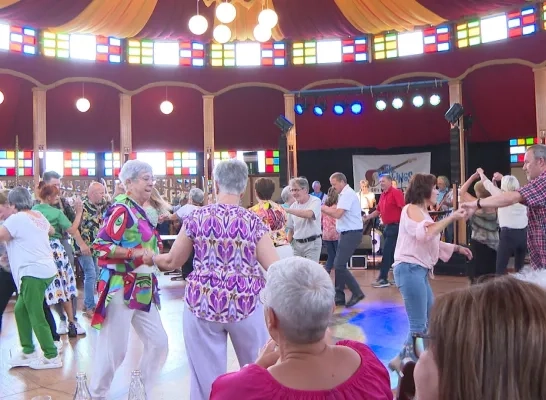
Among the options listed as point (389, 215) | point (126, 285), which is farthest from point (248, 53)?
point (126, 285)

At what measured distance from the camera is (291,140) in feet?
45.8

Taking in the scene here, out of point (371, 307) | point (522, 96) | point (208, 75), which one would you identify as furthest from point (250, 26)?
point (371, 307)

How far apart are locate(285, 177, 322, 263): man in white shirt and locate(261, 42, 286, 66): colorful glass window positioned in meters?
9.28

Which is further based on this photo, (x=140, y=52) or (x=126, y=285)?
(x=140, y=52)

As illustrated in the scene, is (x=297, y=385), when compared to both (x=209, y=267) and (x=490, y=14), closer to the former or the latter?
(x=209, y=267)

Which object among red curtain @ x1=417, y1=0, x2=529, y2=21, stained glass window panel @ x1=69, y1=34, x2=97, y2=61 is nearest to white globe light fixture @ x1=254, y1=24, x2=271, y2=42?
red curtain @ x1=417, y1=0, x2=529, y2=21

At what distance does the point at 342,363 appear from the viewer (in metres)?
1.73

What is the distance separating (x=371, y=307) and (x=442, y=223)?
346cm

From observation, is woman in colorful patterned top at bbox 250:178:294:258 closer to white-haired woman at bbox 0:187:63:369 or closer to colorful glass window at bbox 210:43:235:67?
white-haired woman at bbox 0:187:63:369

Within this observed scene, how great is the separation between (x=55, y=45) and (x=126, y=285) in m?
12.1

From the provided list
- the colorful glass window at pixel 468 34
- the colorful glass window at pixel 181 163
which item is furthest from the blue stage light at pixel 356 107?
the colorful glass window at pixel 181 163

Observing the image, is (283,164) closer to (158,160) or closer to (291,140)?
(291,140)

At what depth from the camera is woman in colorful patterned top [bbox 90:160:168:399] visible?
134 inches

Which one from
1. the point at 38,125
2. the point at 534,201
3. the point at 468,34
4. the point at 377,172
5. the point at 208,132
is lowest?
the point at 534,201
